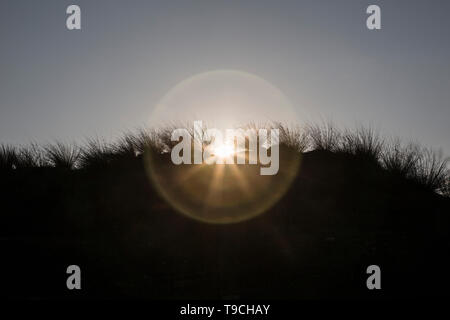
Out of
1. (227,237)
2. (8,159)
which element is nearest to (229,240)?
(227,237)

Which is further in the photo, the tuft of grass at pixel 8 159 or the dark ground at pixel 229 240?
the tuft of grass at pixel 8 159

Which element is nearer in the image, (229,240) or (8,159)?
(229,240)

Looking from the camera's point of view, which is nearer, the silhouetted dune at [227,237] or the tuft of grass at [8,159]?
the silhouetted dune at [227,237]

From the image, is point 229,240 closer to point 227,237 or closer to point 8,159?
point 227,237

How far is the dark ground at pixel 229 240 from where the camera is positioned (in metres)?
5.68

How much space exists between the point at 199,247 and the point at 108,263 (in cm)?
138

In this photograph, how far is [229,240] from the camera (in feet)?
24.2

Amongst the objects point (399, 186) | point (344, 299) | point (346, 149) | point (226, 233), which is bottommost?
point (344, 299)

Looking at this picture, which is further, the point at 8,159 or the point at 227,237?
the point at 8,159

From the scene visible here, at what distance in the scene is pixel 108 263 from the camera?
6.47m

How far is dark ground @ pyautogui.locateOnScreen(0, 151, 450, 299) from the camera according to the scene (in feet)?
18.6
